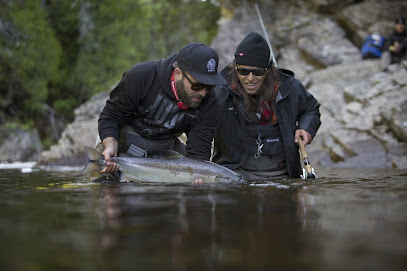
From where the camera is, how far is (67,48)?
21.4 m

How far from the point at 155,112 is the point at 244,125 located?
1062 mm

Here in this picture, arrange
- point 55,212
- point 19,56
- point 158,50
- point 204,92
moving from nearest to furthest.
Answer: point 55,212 < point 204,92 < point 19,56 < point 158,50

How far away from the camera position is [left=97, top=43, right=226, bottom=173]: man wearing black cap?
4.37 meters

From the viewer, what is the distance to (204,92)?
448cm

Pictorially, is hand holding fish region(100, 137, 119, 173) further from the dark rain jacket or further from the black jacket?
the black jacket

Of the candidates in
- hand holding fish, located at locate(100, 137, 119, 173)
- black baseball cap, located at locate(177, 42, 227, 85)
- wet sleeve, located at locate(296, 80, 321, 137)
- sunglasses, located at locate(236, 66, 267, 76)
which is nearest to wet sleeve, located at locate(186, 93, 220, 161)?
sunglasses, located at locate(236, 66, 267, 76)

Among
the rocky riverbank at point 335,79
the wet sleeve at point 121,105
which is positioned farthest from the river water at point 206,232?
the rocky riverbank at point 335,79

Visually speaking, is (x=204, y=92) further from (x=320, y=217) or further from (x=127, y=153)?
(x=320, y=217)

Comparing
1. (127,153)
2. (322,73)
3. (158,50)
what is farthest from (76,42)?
(127,153)

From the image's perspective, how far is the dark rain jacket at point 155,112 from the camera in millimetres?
4602

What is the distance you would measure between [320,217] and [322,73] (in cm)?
1213

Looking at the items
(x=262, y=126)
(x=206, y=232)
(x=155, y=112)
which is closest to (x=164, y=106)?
(x=155, y=112)

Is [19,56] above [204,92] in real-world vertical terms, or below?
above

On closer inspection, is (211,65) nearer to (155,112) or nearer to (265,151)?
(155,112)
